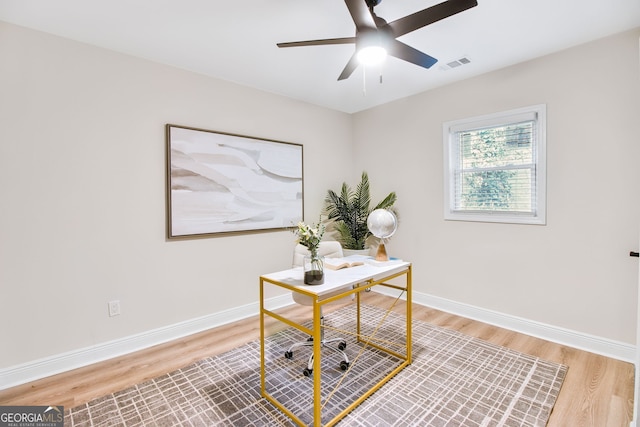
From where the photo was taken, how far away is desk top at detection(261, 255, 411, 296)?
1805mm


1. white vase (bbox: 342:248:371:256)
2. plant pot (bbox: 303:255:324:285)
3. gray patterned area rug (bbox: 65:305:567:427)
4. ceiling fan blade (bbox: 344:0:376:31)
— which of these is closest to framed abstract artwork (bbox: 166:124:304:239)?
white vase (bbox: 342:248:371:256)

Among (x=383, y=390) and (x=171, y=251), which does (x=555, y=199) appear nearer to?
(x=383, y=390)

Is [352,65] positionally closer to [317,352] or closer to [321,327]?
[317,352]

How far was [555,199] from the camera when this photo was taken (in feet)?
8.97

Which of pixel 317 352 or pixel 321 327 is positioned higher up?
pixel 317 352

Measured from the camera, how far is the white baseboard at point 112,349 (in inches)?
86.2

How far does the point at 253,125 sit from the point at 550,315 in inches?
135

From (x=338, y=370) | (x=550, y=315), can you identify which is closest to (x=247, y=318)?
(x=338, y=370)

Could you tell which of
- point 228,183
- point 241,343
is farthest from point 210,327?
point 228,183

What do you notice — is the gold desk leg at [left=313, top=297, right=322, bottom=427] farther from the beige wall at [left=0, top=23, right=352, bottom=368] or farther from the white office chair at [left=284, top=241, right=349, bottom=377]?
the beige wall at [left=0, top=23, right=352, bottom=368]

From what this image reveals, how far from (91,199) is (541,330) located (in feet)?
13.2

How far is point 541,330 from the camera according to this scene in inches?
112

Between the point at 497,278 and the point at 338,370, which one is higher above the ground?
the point at 497,278

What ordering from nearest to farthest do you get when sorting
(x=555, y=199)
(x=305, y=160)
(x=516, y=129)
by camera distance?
(x=555, y=199) < (x=516, y=129) < (x=305, y=160)
